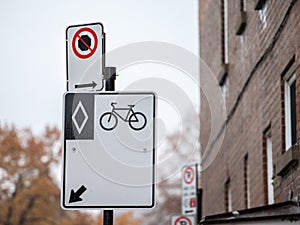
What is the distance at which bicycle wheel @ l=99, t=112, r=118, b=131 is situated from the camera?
6.17 meters

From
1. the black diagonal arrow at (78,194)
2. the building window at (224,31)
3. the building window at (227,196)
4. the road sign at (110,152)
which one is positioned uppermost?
the building window at (224,31)

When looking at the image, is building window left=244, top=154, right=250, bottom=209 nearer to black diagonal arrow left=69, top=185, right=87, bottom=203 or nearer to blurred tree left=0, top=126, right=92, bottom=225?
black diagonal arrow left=69, top=185, right=87, bottom=203

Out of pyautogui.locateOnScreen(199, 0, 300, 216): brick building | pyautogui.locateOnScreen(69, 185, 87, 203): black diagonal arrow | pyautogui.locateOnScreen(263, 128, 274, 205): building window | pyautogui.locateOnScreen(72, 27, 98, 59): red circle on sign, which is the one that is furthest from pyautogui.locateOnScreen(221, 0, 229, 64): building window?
pyautogui.locateOnScreen(69, 185, 87, 203): black diagonal arrow

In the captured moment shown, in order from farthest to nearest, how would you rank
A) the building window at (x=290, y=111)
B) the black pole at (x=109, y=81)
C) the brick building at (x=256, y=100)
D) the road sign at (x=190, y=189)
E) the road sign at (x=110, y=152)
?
the road sign at (x=190, y=189), the building window at (x=290, y=111), the brick building at (x=256, y=100), the black pole at (x=109, y=81), the road sign at (x=110, y=152)

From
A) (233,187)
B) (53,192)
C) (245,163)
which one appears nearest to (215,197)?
(233,187)

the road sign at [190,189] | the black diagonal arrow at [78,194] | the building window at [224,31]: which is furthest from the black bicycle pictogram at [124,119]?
the building window at [224,31]

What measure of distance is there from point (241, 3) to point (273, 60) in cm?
316

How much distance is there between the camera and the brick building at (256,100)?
10.4 m

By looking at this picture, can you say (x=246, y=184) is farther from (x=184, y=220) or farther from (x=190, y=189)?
(x=184, y=220)

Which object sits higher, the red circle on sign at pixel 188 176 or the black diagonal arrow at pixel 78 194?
the red circle on sign at pixel 188 176

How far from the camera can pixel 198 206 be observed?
14781 mm

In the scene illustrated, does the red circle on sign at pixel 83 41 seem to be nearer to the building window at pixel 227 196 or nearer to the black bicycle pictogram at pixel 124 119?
the black bicycle pictogram at pixel 124 119

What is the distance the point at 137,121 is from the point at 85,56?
26.7 inches

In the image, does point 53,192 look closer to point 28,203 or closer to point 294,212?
point 28,203
